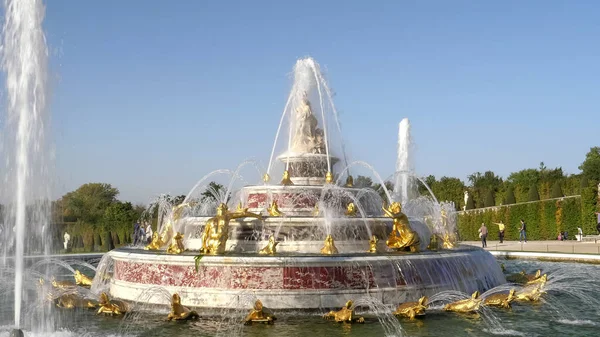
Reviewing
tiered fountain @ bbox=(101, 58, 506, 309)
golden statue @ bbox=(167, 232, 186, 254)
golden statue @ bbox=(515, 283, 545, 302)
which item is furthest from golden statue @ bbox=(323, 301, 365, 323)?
golden statue @ bbox=(515, 283, 545, 302)

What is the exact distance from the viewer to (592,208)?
42.3 meters

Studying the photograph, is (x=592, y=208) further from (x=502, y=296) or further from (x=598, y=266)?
(x=502, y=296)

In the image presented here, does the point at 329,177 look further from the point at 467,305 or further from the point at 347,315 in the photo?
the point at 347,315

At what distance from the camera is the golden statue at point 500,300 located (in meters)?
14.2

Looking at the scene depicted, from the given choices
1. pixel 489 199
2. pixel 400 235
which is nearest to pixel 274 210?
pixel 400 235

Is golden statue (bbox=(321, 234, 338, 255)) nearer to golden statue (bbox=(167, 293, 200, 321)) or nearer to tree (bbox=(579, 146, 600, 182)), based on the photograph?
golden statue (bbox=(167, 293, 200, 321))

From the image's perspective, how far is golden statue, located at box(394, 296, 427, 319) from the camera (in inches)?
503

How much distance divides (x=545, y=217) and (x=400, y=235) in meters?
34.4

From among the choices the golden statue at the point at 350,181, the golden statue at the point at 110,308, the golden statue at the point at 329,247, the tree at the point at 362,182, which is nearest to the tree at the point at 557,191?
the tree at the point at 362,182

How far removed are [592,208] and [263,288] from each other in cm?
3594

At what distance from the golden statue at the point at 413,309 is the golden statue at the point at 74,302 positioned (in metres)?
7.24

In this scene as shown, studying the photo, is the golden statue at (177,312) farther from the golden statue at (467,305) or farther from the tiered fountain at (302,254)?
the golden statue at (467,305)

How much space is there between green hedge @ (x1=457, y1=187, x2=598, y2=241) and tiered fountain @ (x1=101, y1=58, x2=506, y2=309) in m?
26.6

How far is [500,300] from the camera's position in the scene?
14.2m
